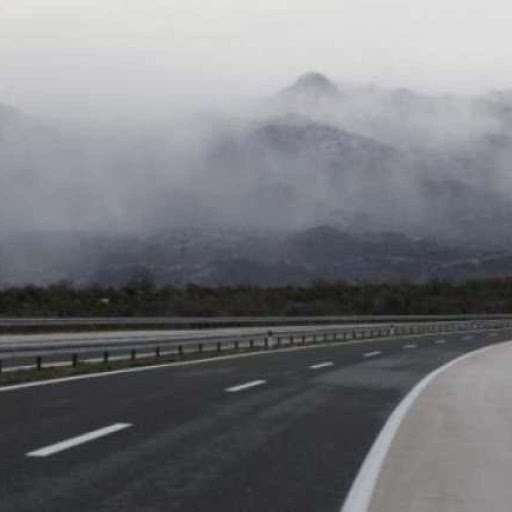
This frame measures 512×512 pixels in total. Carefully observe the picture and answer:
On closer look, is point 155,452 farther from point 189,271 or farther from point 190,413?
point 189,271

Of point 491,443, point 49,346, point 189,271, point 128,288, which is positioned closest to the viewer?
point 491,443

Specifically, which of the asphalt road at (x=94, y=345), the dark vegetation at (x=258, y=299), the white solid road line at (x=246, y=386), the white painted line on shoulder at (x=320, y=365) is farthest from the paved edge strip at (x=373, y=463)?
the dark vegetation at (x=258, y=299)

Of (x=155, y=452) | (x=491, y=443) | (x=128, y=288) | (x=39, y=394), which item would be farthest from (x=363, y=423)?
(x=128, y=288)

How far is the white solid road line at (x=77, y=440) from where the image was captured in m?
9.61

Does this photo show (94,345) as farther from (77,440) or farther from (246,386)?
(77,440)

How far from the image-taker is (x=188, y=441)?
10664 mm

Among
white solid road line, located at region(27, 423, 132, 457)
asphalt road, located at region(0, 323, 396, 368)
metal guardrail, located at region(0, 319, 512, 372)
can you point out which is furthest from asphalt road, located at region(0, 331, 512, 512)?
metal guardrail, located at region(0, 319, 512, 372)

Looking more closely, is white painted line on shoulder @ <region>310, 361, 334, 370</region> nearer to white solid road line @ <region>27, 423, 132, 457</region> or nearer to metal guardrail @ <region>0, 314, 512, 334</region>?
white solid road line @ <region>27, 423, 132, 457</region>

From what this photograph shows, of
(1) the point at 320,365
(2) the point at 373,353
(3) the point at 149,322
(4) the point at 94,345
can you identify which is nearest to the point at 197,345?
(2) the point at 373,353

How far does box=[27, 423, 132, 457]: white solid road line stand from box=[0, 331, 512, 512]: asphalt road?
14 millimetres

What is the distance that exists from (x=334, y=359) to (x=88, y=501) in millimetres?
20670

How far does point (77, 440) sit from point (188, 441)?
3.69 feet

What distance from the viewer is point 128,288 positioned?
70.1m

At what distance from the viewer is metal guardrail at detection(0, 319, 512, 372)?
20688 millimetres
